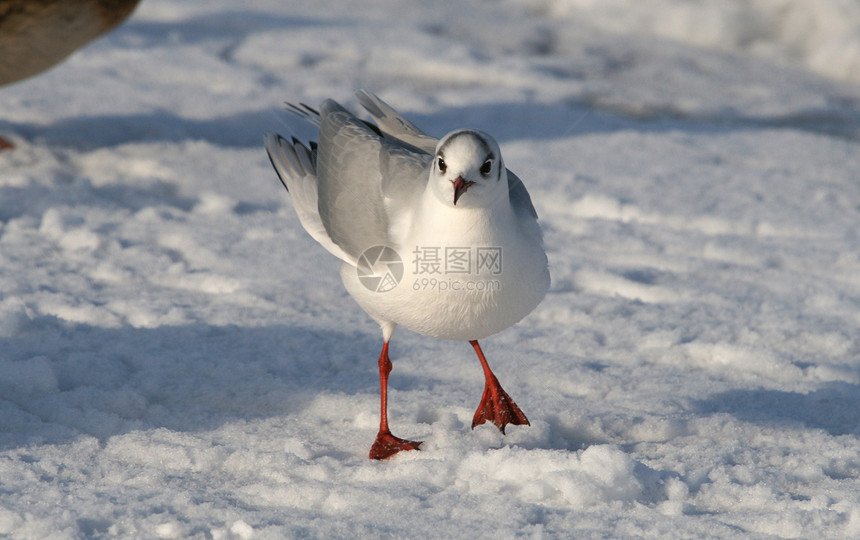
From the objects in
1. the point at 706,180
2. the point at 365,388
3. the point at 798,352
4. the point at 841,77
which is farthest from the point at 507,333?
the point at 841,77

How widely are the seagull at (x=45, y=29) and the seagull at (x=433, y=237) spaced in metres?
2.37

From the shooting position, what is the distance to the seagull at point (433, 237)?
262cm

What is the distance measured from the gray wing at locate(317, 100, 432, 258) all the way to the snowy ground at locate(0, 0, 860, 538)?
2.17ft

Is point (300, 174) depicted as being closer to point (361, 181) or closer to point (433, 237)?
point (361, 181)

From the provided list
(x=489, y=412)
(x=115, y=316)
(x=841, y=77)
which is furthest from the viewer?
(x=841, y=77)

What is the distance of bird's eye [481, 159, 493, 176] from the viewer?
256cm

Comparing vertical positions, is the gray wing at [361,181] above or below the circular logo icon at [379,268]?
above

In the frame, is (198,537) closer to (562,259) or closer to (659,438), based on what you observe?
(659,438)

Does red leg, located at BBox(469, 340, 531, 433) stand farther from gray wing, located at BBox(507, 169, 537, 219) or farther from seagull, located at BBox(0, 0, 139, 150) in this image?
seagull, located at BBox(0, 0, 139, 150)

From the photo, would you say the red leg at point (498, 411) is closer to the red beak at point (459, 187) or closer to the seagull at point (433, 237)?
the seagull at point (433, 237)

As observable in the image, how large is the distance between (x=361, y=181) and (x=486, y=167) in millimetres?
649

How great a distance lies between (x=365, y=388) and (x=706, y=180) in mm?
3338

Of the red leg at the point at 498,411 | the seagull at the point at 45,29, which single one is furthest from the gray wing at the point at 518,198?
the seagull at the point at 45,29

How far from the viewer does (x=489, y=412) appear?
10.2 feet
